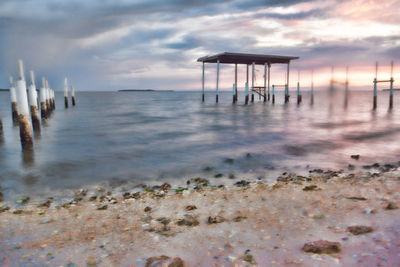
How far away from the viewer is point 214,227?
11.6 ft

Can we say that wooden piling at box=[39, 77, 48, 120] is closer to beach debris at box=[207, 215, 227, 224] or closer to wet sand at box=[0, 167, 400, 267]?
wet sand at box=[0, 167, 400, 267]

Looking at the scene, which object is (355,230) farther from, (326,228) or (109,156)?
(109,156)

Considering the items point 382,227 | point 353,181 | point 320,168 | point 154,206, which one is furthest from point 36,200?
point 320,168

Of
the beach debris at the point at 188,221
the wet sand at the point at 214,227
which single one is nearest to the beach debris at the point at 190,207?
the wet sand at the point at 214,227

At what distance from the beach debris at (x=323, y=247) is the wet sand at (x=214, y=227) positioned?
0.04 metres

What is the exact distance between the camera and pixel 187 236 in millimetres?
3324

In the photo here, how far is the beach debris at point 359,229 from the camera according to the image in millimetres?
3153

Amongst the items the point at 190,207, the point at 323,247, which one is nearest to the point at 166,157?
the point at 190,207

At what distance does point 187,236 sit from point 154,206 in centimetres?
129

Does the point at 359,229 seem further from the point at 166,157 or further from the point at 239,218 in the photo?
the point at 166,157

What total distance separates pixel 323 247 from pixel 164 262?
1.66m

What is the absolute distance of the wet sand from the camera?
111 inches

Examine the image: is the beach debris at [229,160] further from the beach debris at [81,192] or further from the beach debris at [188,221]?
the beach debris at [188,221]

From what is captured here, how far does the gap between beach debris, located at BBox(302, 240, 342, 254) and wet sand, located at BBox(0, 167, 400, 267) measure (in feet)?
0.14
